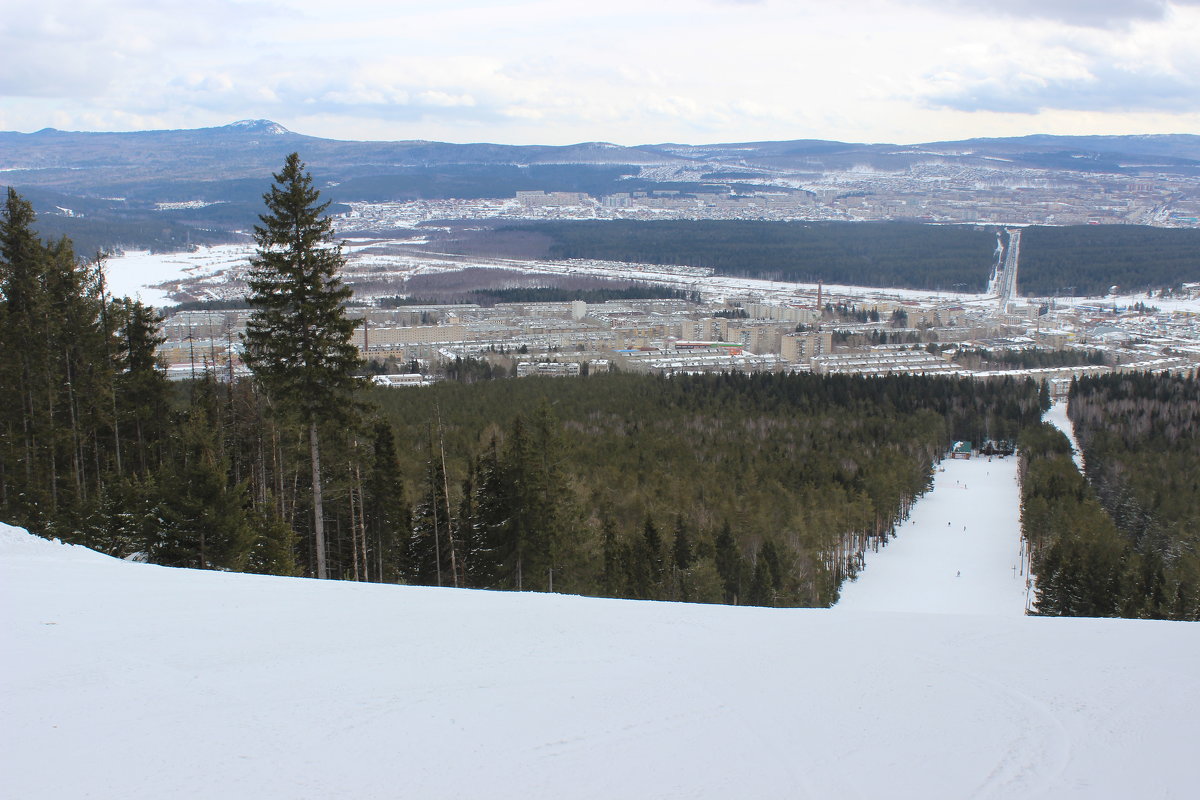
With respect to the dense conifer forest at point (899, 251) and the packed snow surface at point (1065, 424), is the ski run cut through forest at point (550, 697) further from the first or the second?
the dense conifer forest at point (899, 251)

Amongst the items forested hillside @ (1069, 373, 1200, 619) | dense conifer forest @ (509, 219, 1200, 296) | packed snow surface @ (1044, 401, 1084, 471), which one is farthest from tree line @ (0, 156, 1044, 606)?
dense conifer forest @ (509, 219, 1200, 296)

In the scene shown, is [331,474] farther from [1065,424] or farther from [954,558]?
[1065,424]

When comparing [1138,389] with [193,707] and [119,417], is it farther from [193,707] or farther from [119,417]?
[193,707]

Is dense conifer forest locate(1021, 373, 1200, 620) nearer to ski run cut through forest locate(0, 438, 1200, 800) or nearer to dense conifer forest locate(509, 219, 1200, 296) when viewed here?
ski run cut through forest locate(0, 438, 1200, 800)

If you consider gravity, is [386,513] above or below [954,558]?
above

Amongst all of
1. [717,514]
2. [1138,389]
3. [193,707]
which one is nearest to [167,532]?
[193,707]

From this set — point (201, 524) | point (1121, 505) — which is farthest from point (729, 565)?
point (1121, 505)
